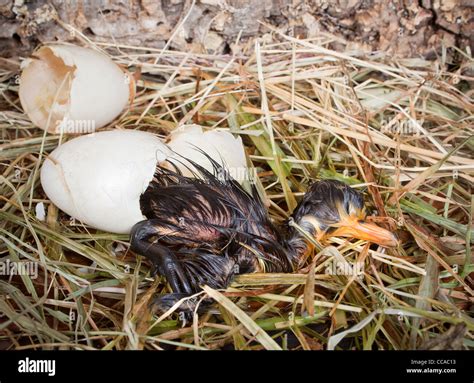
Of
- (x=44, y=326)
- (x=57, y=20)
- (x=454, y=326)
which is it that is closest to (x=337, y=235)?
(x=454, y=326)

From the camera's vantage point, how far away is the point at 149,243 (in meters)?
1.81

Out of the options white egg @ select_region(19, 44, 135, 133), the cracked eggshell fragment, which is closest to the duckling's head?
the cracked eggshell fragment

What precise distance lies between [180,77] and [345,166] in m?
0.77

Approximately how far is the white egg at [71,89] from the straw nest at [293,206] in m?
0.10

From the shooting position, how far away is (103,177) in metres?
1.82

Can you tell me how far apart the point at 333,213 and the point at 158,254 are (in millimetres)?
560

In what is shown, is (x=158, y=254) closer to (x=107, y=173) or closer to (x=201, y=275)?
(x=201, y=275)

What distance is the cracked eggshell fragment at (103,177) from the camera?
1.82m

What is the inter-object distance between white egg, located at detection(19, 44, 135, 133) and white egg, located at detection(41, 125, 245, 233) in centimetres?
23
